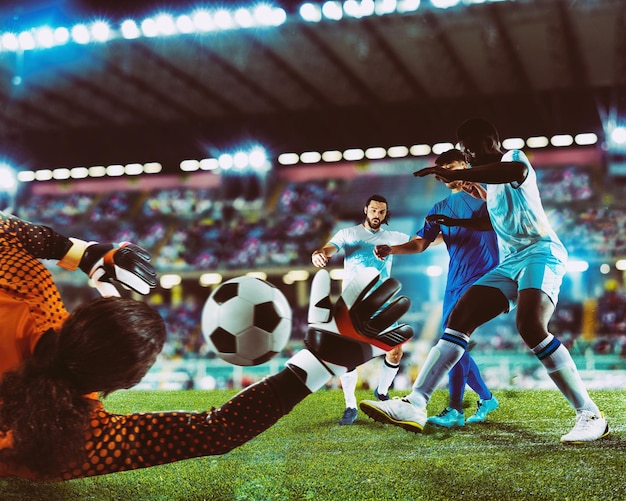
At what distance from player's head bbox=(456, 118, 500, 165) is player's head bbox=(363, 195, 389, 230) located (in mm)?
917

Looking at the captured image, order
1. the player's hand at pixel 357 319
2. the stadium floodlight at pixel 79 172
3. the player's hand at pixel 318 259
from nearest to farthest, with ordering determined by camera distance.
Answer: the player's hand at pixel 357 319 → the player's hand at pixel 318 259 → the stadium floodlight at pixel 79 172

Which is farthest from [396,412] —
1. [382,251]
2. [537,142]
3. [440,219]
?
[537,142]

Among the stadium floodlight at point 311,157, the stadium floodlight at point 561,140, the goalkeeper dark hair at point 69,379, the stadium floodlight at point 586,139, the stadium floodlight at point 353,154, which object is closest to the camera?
the goalkeeper dark hair at point 69,379

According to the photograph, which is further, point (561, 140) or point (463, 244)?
point (561, 140)

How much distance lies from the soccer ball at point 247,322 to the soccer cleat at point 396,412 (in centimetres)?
55

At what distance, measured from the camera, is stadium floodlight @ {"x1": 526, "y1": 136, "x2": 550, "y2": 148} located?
7.56 m

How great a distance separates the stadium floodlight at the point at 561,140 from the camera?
7727mm

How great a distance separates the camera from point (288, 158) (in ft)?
37.2

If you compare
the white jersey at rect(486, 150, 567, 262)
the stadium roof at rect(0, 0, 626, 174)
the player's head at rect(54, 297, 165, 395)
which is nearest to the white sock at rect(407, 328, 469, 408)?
the white jersey at rect(486, 150, 567, 262)

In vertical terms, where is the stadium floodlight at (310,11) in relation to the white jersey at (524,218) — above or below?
above

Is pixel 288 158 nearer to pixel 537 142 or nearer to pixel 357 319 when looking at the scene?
pixel 537 142

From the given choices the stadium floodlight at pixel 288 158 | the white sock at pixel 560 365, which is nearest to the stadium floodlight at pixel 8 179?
the stadium floodlight at pixel 288 158

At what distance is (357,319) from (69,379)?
2.92ft

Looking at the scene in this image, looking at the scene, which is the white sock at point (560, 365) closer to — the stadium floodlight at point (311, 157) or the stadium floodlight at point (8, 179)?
the stadium floodlight at point (311, 157)
